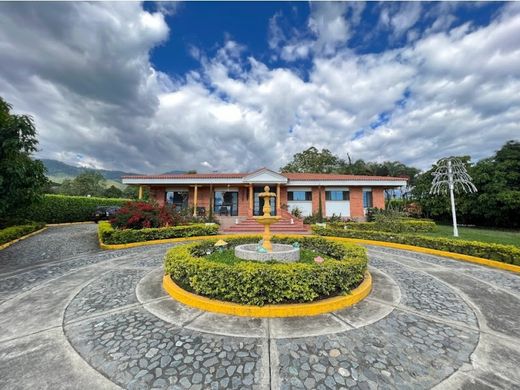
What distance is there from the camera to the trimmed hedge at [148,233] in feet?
31.6

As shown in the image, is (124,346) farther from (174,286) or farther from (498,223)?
(498,223)

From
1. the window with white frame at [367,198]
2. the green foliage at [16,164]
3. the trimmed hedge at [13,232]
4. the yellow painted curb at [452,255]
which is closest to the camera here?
the green foliage at [16,164]

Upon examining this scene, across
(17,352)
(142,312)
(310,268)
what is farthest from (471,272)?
(17,352)

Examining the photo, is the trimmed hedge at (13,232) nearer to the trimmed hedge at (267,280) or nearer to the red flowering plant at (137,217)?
the red flowering plant at (137,217)

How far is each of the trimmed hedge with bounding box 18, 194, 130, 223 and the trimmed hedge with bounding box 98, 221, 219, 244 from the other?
818cm

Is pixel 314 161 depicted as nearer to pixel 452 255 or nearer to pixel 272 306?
pixel 452 255

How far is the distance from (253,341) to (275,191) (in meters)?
15.1

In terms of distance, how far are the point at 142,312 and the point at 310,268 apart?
3018 mm

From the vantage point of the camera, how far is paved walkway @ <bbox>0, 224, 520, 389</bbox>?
7.85ft

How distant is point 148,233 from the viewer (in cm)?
1053

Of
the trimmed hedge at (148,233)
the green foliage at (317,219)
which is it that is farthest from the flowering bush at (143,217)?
the green foliage at (317,219)

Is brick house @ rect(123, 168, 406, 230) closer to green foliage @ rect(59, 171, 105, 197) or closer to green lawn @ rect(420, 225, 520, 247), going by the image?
green lawn @ rect(420, 225, 520, 247)

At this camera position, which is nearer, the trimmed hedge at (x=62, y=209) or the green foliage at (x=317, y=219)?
the trimmed hedge at (x=62, y=209)

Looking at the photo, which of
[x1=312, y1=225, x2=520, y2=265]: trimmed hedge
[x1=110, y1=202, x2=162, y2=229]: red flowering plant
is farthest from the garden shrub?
[x1=110, y1=202, x2=162, y2=229]: red flowering plant
